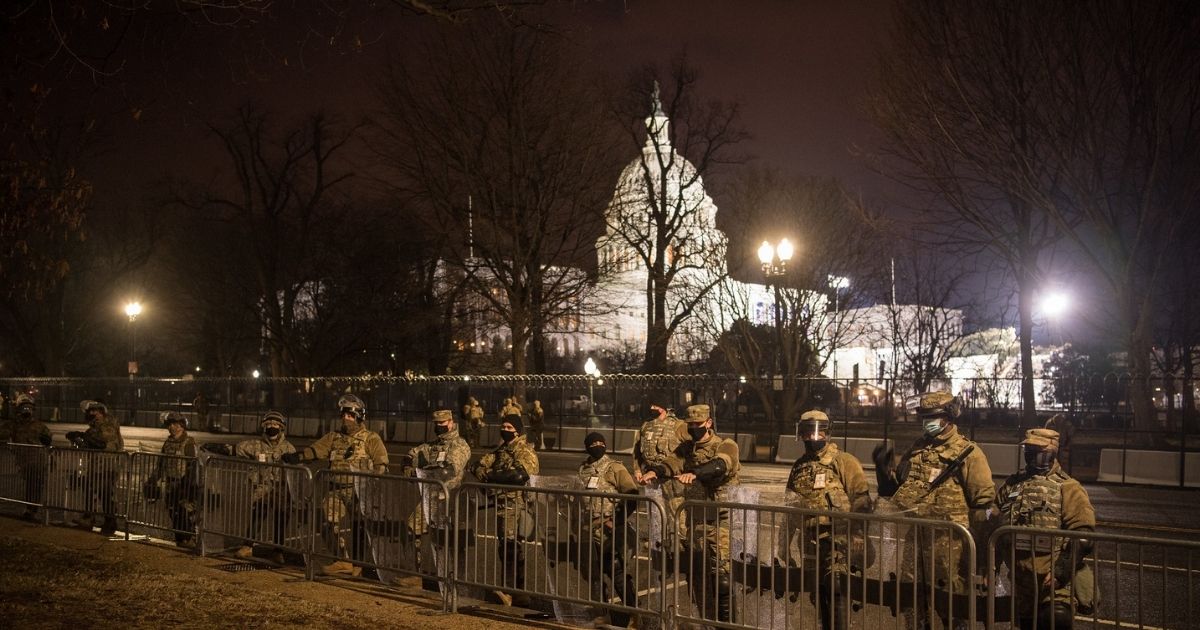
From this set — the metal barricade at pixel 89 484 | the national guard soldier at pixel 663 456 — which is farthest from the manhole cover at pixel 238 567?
the national guard soldier at pixel 663 456

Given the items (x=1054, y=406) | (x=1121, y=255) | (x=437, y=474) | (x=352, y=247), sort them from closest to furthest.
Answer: (x=437, y=474) → (x=1121, y=255) → (x=1054, y=406) → (x=352, y=247)

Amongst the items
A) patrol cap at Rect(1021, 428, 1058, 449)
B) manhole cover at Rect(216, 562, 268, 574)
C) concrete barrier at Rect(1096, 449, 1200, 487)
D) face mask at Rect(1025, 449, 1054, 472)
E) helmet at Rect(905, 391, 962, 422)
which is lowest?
manhole cover at Rect(216, 562, 268, 574)

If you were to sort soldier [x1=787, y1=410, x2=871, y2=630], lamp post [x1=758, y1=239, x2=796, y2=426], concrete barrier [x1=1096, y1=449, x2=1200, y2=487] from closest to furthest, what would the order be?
soldier [x1=787, y1=410, x2=871, y2=630] → concrete barrier [x1=1096, y1=449, x2=1200, y2=487] → lamp post [x1=758, y1=239, x2=796, y2=426]

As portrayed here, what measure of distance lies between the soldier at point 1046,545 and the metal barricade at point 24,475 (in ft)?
38.8

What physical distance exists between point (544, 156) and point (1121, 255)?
63.7ft

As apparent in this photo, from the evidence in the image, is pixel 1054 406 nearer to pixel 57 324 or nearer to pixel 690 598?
pixel 690 598

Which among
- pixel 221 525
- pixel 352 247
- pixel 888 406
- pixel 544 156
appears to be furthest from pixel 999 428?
pixel 352 247

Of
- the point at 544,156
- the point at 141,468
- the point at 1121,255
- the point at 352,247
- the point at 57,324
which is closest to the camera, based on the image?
the point at 141,468

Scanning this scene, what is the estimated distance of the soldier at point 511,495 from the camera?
28.7ft

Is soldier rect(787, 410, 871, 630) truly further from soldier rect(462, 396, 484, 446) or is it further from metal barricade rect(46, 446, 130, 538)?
soldier rect(462, 396, 484, 446)

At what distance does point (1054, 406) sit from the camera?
2998 cm

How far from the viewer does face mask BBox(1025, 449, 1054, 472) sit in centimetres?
732

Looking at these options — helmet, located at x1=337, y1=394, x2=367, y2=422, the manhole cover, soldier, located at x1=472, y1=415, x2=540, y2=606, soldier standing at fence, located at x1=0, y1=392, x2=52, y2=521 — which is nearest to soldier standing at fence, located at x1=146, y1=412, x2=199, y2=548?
the manhole cover

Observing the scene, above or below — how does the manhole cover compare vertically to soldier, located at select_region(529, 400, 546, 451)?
below
